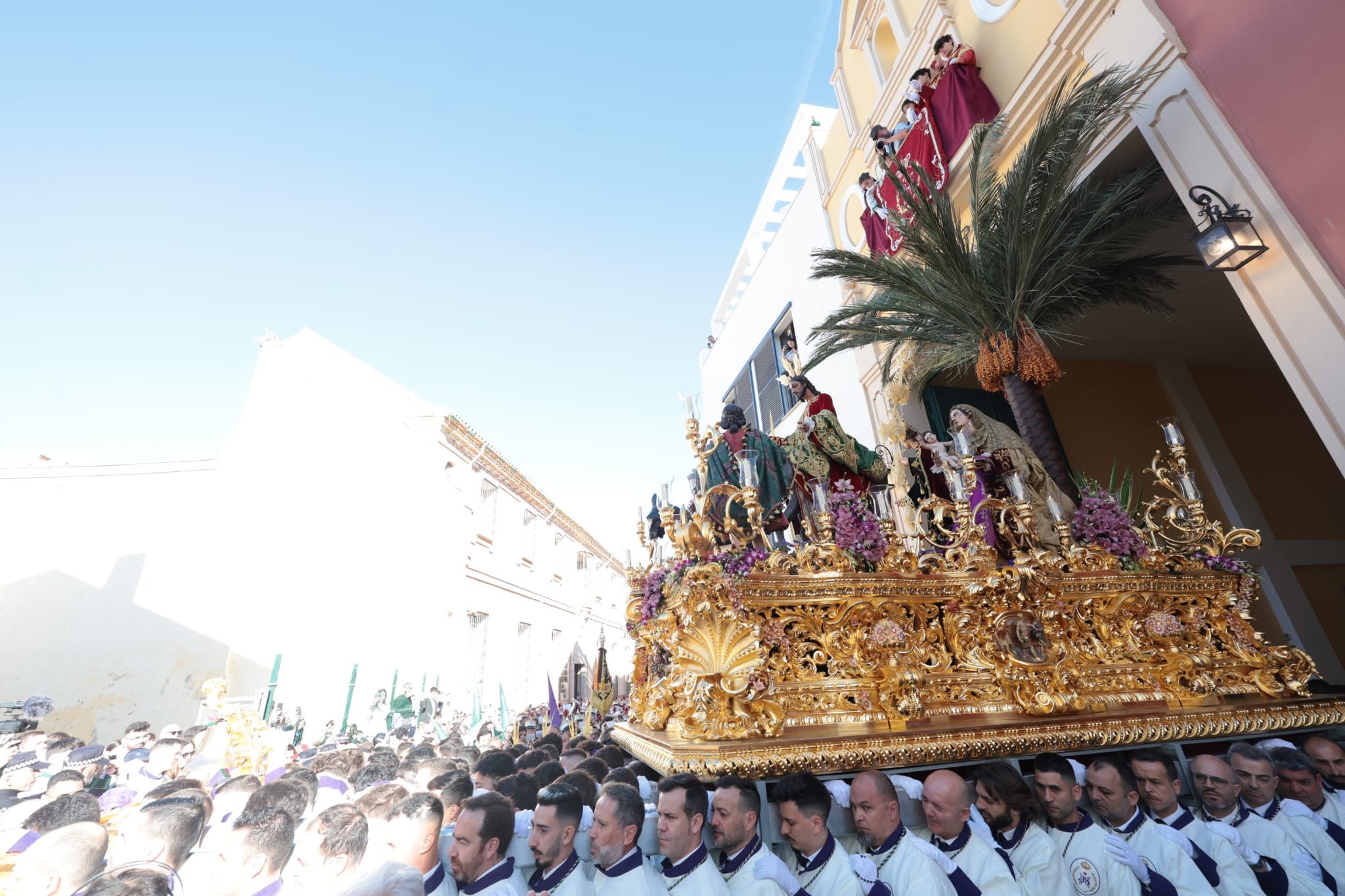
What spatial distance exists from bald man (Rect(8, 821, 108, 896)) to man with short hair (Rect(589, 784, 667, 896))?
162 cm

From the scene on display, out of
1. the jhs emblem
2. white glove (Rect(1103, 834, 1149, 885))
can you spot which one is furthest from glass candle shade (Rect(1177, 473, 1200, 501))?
the jhs emblem

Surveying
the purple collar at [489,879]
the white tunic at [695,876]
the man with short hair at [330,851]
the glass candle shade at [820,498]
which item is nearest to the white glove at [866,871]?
the white tunic at [695,876]

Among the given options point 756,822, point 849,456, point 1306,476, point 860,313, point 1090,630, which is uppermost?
point 860,313

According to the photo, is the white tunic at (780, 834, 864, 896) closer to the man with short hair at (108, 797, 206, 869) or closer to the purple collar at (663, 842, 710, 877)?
the purple collar at (663, 842, 710, 877)

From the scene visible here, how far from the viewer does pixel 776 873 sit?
91.1 inches

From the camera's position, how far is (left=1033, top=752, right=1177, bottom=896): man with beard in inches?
97.2

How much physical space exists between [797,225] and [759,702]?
33.4ft

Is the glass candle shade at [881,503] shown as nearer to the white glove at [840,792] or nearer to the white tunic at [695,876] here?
the white glove at [840,792]

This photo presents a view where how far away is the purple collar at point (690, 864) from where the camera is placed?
7.77 feet

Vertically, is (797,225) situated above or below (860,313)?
above

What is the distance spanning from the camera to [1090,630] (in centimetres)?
375

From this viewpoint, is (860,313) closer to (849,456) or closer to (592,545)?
(849,456)

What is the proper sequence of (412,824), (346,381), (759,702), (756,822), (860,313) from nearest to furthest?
(412,824), (756,822), (759,702), (860,313), (346,381)

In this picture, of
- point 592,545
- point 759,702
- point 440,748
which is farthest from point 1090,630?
point 592,545
